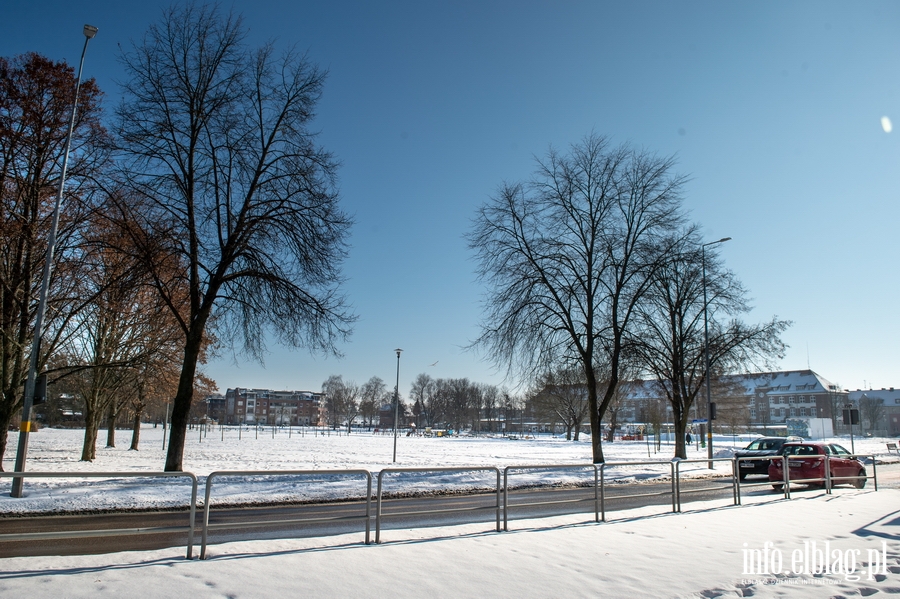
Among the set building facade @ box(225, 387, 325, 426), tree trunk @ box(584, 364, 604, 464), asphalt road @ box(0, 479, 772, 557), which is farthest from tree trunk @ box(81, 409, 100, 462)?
building facade @ box(225, 387, 325, 426)

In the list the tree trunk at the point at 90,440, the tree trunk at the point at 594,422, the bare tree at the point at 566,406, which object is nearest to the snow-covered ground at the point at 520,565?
the tree trunk at the point at 594,422

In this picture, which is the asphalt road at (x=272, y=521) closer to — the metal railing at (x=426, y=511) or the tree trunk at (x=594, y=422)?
the metal railing at (x=426, y=511)

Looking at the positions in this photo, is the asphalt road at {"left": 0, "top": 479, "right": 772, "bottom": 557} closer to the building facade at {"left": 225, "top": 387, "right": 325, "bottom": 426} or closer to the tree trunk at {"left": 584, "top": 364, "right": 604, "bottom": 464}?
the tree trunk at {"left": 584, "top": 364, "right": 604, "bottom": 464}

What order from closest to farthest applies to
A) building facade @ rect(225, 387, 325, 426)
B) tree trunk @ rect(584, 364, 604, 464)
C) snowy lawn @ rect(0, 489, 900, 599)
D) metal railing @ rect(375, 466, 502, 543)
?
snowy lawn @ rect(0, 489, 900, 599) < metal railing @ rect(375, 466, 502, 543) < tree trunk @ rect(584, 364, 604, 464) < building facade @ rect(225, 387, 325, 426)

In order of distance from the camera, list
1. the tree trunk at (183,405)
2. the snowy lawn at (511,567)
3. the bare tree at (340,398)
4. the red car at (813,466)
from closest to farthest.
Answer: the snowy lawn at (511,567) → the tree trunk at (183,405) → the red car at (813,466) → the bare tree at (340,398)

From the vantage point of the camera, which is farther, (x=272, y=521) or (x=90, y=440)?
(x=90, y=440)

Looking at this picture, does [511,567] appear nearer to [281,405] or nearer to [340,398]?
[340,398]

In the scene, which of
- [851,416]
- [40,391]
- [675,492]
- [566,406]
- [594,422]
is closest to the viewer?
[675,492]

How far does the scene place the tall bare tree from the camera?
1683 centimetres

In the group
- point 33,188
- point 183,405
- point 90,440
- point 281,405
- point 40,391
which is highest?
point 33,188

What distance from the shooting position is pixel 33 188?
16844 mm

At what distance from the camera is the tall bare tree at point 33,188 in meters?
16.8

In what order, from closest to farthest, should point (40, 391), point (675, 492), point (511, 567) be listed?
point (511, 567)
point (675, 492)
point (40, 391)

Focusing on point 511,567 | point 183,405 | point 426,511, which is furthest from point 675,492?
point 183,405
